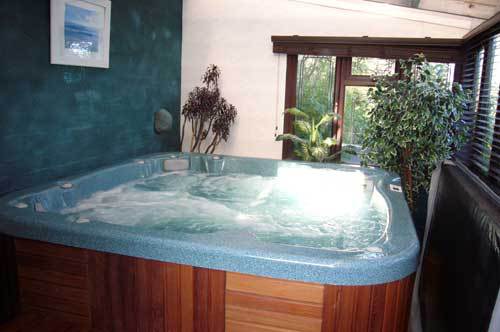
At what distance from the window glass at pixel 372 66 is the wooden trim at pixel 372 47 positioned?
15 cm

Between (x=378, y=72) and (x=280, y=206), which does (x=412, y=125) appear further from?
(x=378, y=72)

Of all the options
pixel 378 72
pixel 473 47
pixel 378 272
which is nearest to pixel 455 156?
pixel 473 47

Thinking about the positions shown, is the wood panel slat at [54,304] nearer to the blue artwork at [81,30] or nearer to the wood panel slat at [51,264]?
the wood panel slat at [51,264]

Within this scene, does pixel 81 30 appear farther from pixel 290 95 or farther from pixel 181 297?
pixel 290 95

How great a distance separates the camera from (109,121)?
3.56 meters

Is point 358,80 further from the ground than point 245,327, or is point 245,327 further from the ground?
point 358,80

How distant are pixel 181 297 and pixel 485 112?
2304 mm

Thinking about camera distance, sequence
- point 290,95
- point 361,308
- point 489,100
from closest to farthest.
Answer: point 361,308
point 489,100
point 290,95

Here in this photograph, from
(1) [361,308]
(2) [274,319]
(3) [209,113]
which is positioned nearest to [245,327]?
(2) [274,319]

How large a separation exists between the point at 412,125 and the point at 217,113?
220 cm

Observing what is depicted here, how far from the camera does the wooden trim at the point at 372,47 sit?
4.02 m

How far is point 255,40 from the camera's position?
15.2 feet

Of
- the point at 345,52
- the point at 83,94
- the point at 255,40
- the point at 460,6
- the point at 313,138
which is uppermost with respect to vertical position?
the point at 460,6

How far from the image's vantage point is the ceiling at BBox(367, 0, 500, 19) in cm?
336
